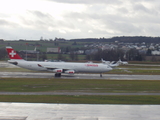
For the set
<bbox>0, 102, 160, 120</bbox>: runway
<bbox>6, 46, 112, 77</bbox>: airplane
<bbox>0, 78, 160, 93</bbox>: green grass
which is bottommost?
<bbox>0, 78, 160, 93</bbox>: green grass

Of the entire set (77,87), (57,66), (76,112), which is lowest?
Answer: (77,87)

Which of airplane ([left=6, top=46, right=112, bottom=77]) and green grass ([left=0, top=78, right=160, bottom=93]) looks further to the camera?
airplane ([left=6, top=46, right=112, bottom=77])

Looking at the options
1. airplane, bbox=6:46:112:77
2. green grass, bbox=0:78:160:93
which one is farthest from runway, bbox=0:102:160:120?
airplane, bbox=6:46:112:77

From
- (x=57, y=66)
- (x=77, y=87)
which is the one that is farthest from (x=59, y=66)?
(x=77, y=87)

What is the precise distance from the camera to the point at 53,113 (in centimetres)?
1620

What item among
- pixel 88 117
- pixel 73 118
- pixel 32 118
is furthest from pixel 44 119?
pixel 88 117

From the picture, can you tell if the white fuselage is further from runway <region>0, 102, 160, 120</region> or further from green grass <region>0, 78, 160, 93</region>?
runway <region>0, 102, 160, 120</region>

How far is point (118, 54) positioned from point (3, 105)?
103 metres

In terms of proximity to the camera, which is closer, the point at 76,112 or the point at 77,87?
the point at 76,112

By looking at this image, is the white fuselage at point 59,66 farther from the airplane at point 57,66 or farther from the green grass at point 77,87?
the green grass at point 77,87

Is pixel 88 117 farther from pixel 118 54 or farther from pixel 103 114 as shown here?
pixel 118 54

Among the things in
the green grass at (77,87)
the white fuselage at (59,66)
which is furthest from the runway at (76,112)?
the white fuselage at (59,66)

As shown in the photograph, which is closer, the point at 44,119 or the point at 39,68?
the point at 44,119

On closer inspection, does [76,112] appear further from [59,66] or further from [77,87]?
[59,66]
